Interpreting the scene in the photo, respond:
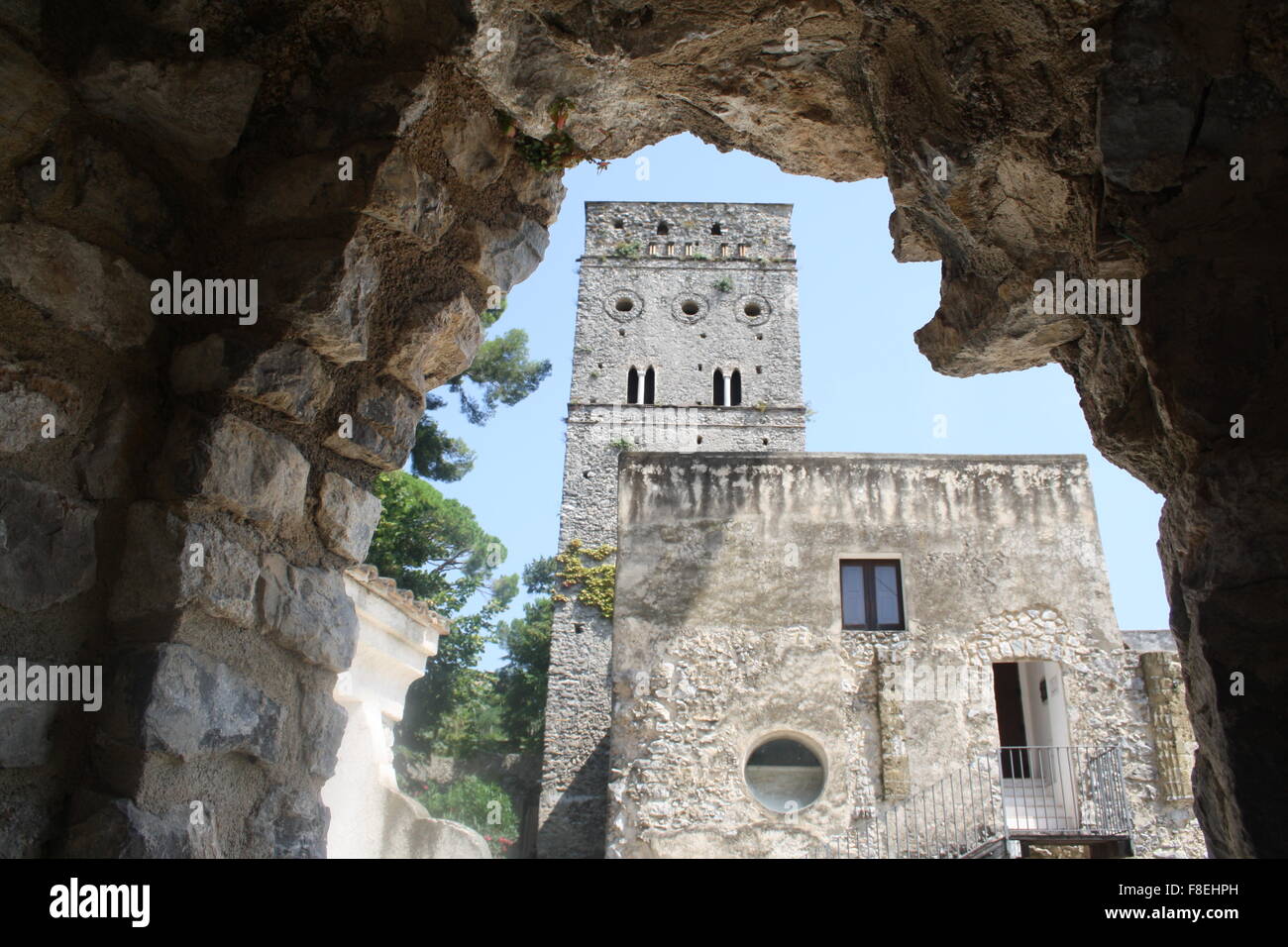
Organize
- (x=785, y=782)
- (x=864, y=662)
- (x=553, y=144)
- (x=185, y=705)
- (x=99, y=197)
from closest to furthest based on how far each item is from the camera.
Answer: (x=185, y=705) < (x=99, y=197) < (x=553, y=144) < (x=785, y=782) < (x=864, y=662)

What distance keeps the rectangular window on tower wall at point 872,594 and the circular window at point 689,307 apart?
66.8 feet

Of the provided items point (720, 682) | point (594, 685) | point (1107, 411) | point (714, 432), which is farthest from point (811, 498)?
point (714, 432)

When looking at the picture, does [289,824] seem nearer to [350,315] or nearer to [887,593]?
[350,315]

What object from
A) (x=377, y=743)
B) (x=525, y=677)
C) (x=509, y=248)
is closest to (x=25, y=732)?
(x=509, y=248)

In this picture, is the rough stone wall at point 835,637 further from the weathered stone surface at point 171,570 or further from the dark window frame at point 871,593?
the weathered stone surface at point 171,570

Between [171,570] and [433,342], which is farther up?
[433,342]

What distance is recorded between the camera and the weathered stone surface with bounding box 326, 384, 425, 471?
247 cm

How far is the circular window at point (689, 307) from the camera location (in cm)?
3050

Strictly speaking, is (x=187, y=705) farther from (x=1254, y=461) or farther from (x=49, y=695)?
(x=1254, y=461)

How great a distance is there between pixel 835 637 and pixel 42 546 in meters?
9.23

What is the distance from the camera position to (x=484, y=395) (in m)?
19.3

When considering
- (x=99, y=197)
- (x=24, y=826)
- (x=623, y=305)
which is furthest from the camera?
(x=623, y=305)

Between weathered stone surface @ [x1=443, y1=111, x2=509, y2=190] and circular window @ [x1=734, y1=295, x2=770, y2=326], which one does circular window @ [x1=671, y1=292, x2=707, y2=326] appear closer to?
circular window @ [x1=734, y1=295, x2=770, y2=326]

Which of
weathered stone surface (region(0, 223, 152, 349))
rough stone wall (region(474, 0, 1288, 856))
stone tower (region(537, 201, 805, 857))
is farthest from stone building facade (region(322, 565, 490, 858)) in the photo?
stone tower (region(537, 201, 805, 857))
